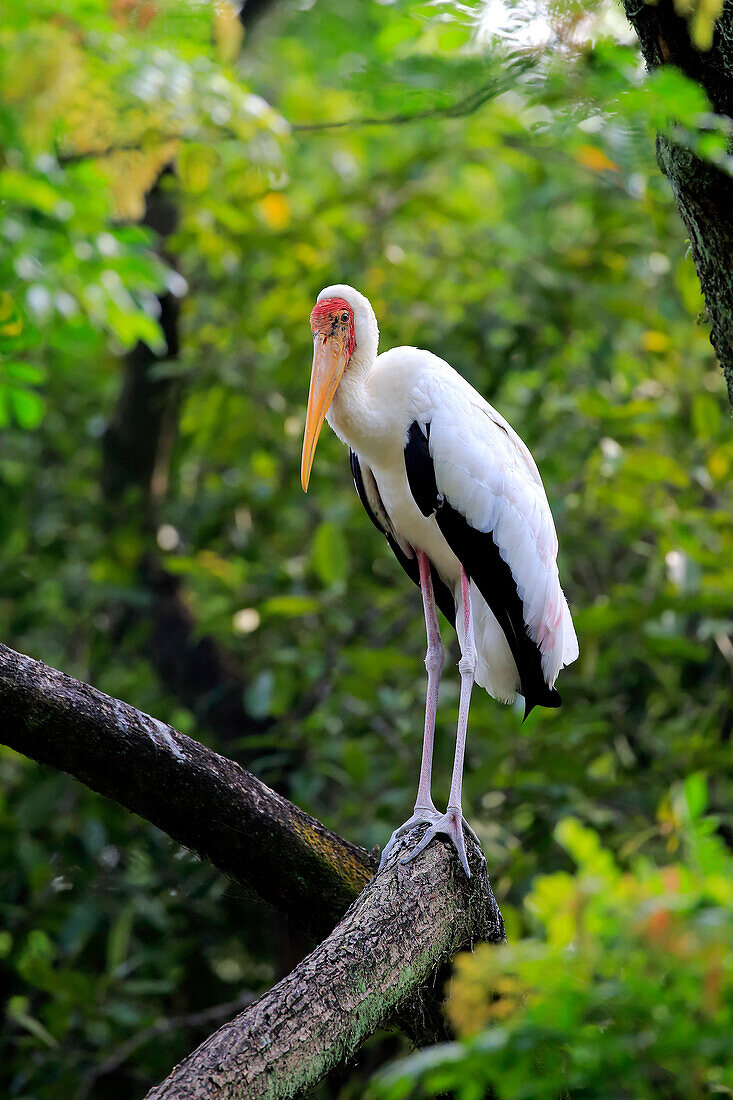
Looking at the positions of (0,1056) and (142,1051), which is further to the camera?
(0,1056)

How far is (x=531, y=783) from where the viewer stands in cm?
445

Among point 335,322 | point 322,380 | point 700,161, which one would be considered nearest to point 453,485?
point 322,380

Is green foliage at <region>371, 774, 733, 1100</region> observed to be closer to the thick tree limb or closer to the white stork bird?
the thick tree limb

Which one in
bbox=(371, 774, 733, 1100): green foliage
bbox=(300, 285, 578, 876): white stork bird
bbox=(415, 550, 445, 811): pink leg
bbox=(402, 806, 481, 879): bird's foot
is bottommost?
bbox=(415, 550, 445, 811): pink leg

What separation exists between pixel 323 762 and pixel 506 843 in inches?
39.4

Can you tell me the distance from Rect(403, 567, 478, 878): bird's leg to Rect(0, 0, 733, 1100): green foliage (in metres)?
0.78

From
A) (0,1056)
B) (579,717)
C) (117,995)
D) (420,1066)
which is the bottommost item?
(0,1056)

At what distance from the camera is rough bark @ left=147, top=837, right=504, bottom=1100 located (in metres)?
1.81

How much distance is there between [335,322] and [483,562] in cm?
90

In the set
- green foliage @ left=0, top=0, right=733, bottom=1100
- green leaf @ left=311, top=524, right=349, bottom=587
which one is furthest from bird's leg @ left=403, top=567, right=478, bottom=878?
green leaf @ left=311, top=524, right=349, bottom=587

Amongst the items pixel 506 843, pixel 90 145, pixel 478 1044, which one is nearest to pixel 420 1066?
pixel 478 1044

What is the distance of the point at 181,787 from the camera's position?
2.43 m

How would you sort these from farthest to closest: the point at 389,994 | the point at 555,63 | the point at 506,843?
the point at 506,843 < the point at 389,994 < the point at 555,63

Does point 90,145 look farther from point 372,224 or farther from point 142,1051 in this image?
point 142,1051
